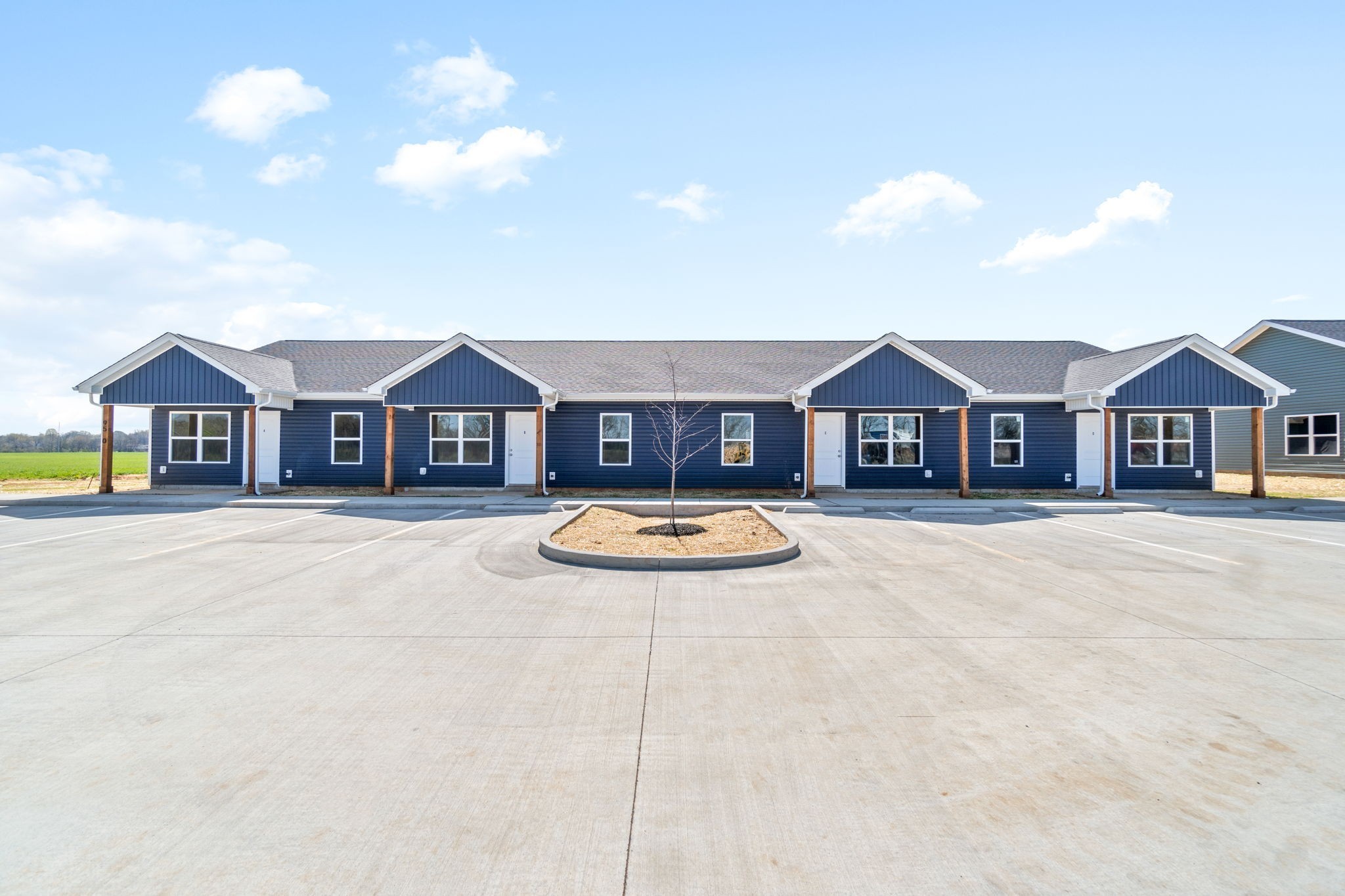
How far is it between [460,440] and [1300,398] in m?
31.3

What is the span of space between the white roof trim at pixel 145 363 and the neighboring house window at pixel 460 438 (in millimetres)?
4558

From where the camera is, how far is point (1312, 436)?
968 inches

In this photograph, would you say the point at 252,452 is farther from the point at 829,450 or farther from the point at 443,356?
the point at 829,450

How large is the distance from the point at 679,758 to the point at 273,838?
2.08 m

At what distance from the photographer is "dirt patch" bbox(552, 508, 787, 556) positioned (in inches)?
404

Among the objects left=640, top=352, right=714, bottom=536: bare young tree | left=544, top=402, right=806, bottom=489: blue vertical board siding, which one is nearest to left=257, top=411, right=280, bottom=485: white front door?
left=544, top=402, right=806, bottom=489: blue vertical board siding

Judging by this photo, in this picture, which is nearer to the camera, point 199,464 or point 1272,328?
point 199,464

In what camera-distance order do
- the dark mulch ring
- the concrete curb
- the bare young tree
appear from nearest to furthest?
A: the concrete curb → the dark mulch ring → the bare young tree

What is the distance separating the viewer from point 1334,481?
74.8ft

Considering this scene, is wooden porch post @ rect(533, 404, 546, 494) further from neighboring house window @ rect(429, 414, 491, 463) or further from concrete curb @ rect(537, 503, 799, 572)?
concrete curb @ rect(537, 503, 799, 572)

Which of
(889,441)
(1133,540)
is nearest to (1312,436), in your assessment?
(889,441)

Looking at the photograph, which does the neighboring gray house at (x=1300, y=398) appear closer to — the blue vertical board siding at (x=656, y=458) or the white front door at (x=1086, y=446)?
the white front door at (x=1086, y=446)

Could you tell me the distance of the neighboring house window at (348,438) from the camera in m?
20.0

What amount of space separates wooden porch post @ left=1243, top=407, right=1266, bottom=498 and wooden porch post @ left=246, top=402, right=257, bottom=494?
95.4 feet
